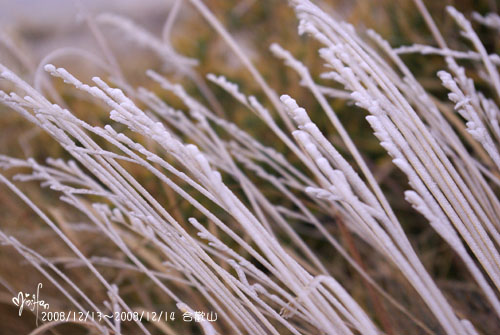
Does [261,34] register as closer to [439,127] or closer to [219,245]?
[439,127]

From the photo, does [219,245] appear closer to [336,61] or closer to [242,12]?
[336,61]

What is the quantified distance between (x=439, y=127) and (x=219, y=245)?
0.33 m

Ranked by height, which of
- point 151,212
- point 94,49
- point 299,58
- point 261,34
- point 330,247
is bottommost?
point 330,247

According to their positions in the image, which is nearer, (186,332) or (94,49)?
(186,332)

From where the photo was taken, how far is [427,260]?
0.88 m

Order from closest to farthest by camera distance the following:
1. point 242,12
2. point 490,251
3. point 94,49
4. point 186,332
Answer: point 490,251
point 186,332
point 242,12
point 94,49

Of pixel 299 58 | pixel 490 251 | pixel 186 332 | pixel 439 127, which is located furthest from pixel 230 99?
pixel 490 251

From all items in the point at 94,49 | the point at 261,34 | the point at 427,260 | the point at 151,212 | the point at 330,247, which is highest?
the point at 94,49

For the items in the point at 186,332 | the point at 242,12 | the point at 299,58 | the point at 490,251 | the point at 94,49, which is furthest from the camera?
the point at 94,49

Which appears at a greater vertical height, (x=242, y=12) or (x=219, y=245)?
(x=242, y=12)

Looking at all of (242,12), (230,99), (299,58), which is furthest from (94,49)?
(299,58)

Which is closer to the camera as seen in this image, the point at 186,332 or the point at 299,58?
the point at 186,332

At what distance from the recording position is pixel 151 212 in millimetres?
456

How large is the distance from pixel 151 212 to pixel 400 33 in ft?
2.93
